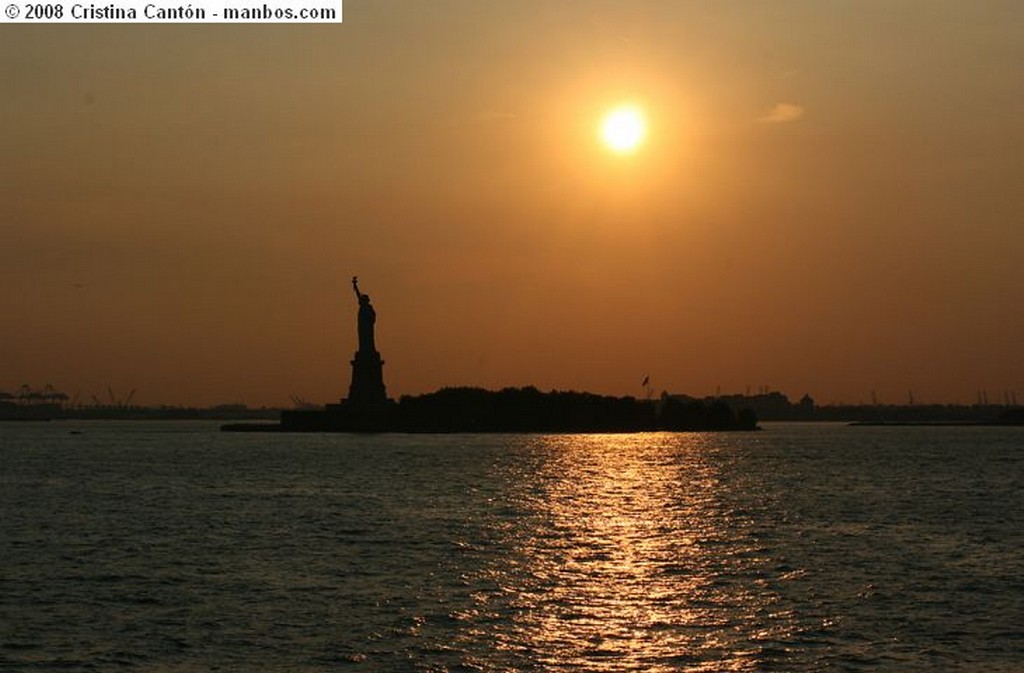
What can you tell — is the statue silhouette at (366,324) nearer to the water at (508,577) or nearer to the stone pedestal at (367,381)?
the stone pedestal at (367,381)

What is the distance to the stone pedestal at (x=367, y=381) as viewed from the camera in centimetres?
16930

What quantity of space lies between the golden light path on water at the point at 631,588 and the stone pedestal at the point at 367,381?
9560 centimetres

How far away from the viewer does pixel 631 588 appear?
39188 mm

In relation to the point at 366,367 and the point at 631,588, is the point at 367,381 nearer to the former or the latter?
the point at 366,367

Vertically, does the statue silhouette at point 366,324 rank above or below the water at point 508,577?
above

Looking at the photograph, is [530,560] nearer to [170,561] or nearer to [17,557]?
[170,561]

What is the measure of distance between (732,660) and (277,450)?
12024 cm

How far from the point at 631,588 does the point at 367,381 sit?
135m

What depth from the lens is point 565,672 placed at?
2778 centimetres

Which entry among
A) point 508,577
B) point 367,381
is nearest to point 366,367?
point 367,381

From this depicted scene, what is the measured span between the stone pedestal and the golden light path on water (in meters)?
95.6

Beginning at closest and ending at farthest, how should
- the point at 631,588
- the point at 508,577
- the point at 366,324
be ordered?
the point at 631,588
the point at 508,577
the point at 366,324

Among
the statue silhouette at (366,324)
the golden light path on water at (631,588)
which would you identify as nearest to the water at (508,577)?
the golden light path on water at (631,588)

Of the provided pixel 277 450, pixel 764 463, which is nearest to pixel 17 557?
pixel 764 463
